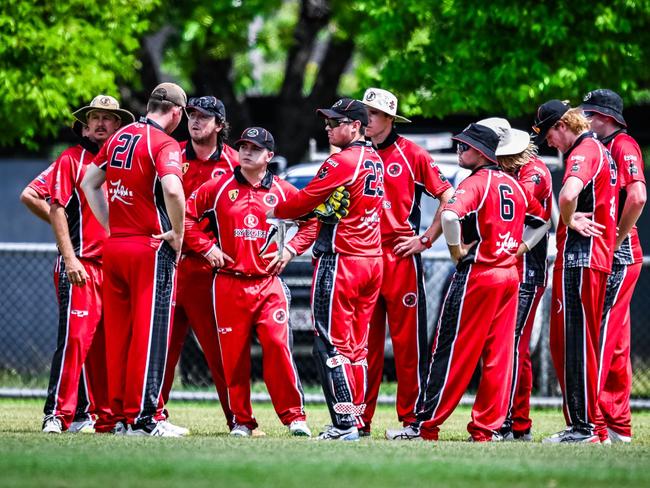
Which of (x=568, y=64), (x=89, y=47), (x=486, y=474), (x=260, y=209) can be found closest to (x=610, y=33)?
(x=568, y=64)

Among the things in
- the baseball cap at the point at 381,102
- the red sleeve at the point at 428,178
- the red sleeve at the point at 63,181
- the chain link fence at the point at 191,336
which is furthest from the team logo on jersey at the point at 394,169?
the chain link fence at the point at 191,336

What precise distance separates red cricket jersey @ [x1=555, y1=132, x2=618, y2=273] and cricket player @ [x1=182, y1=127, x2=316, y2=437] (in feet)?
6.37

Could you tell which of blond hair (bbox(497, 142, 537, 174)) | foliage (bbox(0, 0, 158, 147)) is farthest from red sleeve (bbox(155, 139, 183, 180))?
foliage (bbox(0, 0, 158, 147))

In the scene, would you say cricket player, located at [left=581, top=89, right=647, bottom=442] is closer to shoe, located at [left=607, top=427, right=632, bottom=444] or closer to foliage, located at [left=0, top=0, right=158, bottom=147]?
shoe, located at [left=607, top=427, right=632, bottom=444]

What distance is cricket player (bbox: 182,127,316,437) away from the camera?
911cm

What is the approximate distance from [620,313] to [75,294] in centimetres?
396

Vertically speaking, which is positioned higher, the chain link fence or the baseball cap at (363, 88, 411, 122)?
the baseball cap at (363, 88, 411, 122)

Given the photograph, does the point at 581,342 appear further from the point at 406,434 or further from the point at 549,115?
the point at 549,115

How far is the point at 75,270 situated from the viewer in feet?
30.3

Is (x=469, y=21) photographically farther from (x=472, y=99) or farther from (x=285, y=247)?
(x=285, y=247)

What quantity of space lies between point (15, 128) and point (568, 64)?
628 cm

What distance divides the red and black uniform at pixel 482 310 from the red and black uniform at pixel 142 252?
1896 mm

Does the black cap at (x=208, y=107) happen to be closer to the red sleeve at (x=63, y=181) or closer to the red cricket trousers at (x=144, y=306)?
the red sleeve at (x=63, y=181)

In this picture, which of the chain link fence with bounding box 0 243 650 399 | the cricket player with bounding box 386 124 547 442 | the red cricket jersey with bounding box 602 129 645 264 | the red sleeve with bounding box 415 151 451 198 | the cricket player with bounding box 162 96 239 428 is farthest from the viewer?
the chain link fence with bounding box 0 243 650 399
